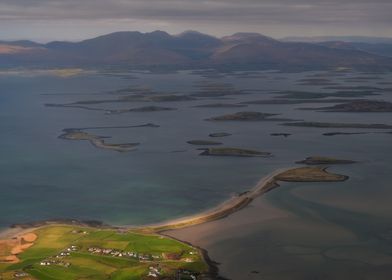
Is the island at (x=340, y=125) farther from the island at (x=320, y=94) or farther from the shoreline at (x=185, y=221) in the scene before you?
the shoreline at (x=185, y=221)

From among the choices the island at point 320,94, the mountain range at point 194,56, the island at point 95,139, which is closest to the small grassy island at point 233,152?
the island at point 95,139

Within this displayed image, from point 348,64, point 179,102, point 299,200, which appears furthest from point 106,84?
point 299,200

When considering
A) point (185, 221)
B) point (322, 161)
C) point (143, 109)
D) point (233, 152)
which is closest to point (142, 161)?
point (233, 152)

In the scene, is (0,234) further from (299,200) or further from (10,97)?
(10,97)

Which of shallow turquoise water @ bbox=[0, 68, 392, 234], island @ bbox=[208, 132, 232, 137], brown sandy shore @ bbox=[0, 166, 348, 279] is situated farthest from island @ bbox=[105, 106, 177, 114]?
brown sandy shore @ bbox=[0, 166, 348, 279]

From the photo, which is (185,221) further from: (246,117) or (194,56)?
(194,56)

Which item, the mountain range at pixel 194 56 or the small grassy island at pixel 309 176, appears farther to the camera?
the mountain range at pixel 194 56

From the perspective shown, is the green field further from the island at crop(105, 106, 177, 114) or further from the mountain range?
the mountain range
